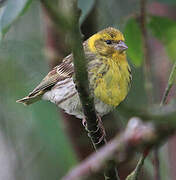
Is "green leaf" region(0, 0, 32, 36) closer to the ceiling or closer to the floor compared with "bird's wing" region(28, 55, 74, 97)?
closer to the ceiling

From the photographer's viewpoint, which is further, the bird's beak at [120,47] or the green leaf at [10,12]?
the bird's beak at [120,47]

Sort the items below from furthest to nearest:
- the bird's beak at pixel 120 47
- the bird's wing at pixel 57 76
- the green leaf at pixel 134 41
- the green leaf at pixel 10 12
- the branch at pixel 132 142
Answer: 1. the bird's wing at pixel 57 76
2. the bird's beak at pixel 120 47
3. the green leaf at pixel 134 41
4. the green leaf at pixel 10 12
5. the branch at pixel 132 142

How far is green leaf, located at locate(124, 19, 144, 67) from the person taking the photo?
7.65 ft

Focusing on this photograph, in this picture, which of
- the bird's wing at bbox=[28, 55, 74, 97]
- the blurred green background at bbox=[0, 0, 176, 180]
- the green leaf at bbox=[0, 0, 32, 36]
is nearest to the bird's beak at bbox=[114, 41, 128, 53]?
the blurred green background at bbox=[0, 0, 176, 180]

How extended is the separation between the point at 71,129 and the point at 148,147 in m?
3.06

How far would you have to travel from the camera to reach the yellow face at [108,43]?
2852mm

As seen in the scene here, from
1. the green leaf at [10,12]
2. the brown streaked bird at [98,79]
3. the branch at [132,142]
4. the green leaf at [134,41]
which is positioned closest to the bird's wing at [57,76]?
the brown streaked bird at [98,79]

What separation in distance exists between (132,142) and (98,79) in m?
1.95

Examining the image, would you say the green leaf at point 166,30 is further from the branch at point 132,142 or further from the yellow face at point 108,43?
the branch at point 132,142

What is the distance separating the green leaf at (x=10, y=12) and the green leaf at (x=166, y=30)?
1.11m

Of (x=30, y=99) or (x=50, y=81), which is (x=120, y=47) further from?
(x=30, y=99)

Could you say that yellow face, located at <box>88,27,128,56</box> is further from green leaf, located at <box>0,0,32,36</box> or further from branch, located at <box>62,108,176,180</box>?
branch, located at <box>62,108,176,180</box>

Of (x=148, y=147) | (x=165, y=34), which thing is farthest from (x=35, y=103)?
(x=148, y=147)

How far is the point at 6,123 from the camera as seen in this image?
4.38 metres
